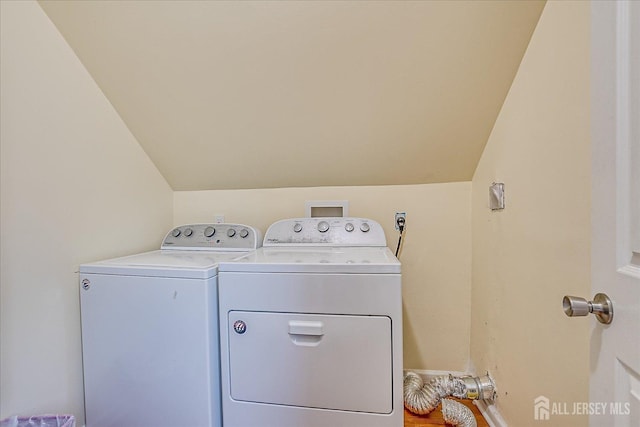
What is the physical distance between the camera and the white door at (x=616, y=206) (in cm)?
49

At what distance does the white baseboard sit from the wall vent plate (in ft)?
3.25

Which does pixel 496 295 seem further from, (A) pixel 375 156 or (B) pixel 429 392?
(A) pixel 375 156

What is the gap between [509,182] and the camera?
126cm

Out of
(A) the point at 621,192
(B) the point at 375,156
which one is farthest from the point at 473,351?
(A) the point at 621,192

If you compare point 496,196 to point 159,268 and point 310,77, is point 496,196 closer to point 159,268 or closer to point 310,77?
point 310,77

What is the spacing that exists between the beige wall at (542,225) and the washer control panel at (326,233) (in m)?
0.61

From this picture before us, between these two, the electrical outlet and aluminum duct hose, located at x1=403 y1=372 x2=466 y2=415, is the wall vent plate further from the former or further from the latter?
aluminum duct hose, located at x1=403 y1=372 x2=466 y2=415

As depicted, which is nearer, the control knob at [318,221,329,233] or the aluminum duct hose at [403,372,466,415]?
the aluminum duct hose at [403,372,466,415]

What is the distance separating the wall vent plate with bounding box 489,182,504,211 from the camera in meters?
1.32

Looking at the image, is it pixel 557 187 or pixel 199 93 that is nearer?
pixel 557 187

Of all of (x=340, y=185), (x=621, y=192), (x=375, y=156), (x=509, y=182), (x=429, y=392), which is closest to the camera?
(x=621, y=192)

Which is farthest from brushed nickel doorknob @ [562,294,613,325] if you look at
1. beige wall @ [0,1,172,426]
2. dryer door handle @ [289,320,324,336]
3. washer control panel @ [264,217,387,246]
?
beige wall @ [0,1,172,426]

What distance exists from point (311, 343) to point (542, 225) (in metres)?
0.94

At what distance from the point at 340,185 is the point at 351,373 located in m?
1.12
